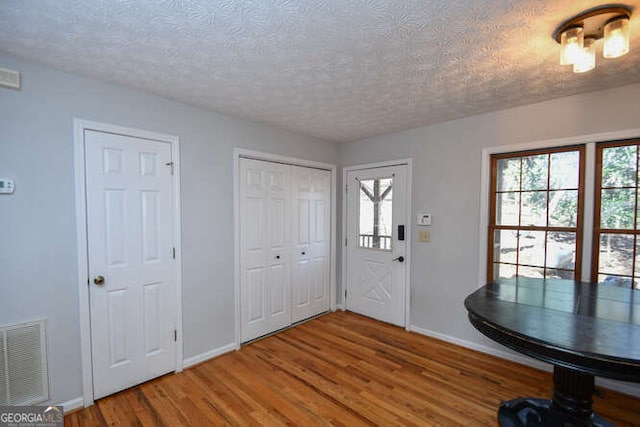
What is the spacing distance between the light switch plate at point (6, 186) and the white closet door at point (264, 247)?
65.5 inches

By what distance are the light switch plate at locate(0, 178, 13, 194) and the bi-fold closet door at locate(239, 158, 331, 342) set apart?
166 cm

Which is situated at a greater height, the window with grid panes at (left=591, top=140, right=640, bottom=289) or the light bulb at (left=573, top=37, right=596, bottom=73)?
the light bulb at (left=573, top=37, right=596, bottom=73)

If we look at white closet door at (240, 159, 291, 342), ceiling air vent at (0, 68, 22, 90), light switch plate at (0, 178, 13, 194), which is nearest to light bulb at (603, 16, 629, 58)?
white closet door at (240, 159, 291, 342)

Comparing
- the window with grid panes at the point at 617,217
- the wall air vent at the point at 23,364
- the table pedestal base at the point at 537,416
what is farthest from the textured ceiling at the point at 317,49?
the table pedestal base at the point at 537,416

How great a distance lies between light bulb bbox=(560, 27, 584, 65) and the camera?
4.67 ft

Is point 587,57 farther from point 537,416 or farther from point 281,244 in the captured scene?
point 281,244

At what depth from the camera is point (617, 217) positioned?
2281mm

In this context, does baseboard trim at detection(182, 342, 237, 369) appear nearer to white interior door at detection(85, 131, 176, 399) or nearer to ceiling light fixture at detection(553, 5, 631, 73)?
white interior door at detection(85, 131, 176, 399)

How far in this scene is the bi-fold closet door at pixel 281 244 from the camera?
307cm

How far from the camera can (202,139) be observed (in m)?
2.68

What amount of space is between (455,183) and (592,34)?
1.65m

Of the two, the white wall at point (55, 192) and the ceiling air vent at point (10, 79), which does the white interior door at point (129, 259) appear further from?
the ceiling air vent at point (10, 79)

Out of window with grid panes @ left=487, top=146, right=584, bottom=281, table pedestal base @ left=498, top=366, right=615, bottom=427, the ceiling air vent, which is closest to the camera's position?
table pedestal base @ left=498, top=366, right=615, bottom=427

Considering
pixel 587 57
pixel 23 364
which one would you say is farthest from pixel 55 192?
pixel 587 57
